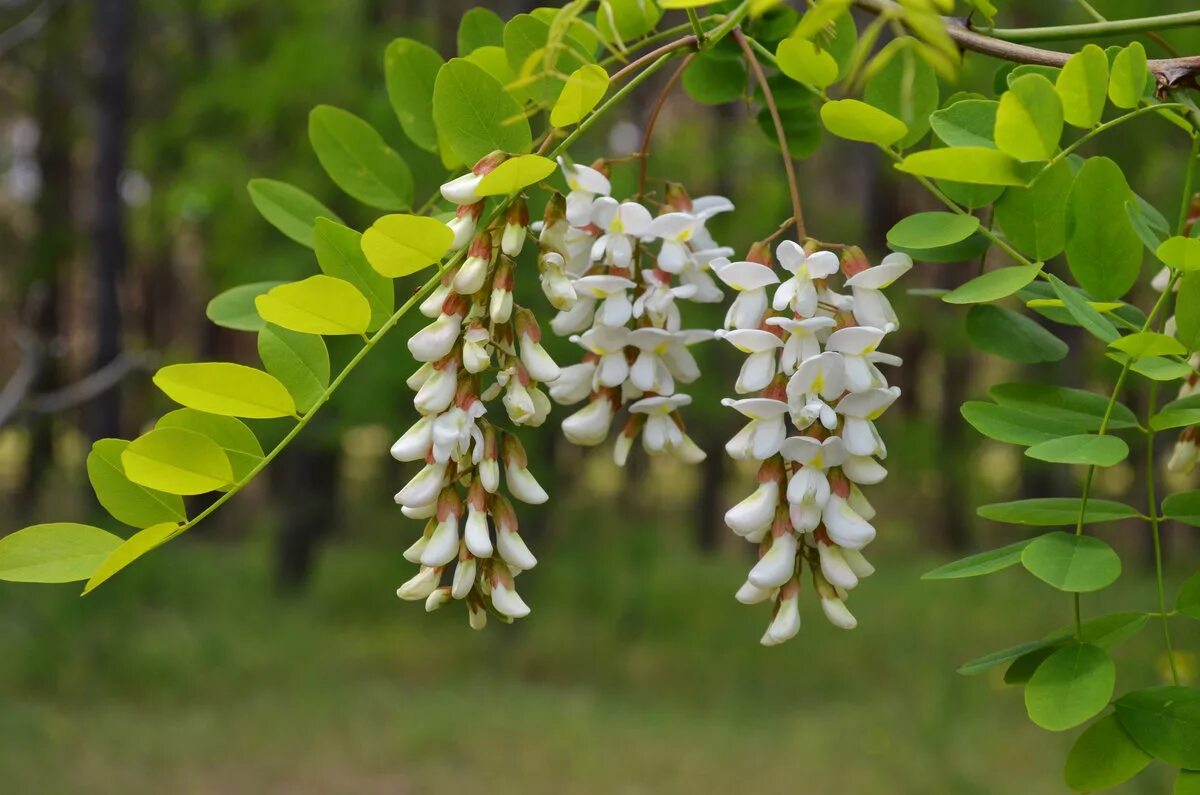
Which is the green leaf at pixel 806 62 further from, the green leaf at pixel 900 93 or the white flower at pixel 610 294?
the white flower at pixel 610 294

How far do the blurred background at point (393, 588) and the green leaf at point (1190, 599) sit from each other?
176 centimetres

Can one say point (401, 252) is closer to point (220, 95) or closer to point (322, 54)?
point (322, 54)

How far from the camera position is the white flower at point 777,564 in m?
0.52

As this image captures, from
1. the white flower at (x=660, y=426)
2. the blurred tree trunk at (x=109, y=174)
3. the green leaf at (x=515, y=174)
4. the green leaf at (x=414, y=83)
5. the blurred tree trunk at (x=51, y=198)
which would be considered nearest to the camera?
the green leaf at (x=515, y=174)

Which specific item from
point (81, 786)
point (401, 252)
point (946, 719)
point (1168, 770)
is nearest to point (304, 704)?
point (81, 786)

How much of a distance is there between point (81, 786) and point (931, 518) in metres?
5.66

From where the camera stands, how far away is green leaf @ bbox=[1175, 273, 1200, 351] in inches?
20.4

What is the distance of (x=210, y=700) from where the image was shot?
4.21m

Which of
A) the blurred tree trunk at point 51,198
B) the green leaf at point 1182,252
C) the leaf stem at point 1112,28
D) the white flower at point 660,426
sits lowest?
the blurred tree trunk at point 51,198

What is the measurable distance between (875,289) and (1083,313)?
0.28 feet

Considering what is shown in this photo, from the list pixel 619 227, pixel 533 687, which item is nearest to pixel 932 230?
pixel 619 227

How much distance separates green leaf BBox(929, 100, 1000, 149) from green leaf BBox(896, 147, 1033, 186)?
2cm

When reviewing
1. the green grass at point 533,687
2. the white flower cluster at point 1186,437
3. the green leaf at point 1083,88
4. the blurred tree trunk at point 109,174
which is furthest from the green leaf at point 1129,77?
the blurred tree trunk at point 109,174

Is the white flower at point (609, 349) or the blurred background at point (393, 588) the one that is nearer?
the white flower at point (609, 349)
